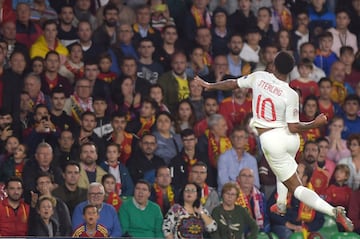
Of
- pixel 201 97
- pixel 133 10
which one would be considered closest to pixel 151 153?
pixel 201 97

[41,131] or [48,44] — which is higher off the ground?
[48,44]

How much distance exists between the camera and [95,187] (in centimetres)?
1709

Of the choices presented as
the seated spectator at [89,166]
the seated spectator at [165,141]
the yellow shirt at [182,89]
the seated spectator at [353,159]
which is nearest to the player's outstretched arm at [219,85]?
the seated spectator at [89,166]

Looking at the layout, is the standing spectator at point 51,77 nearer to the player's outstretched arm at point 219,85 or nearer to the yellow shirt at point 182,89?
the yellow shirt at point 182,89

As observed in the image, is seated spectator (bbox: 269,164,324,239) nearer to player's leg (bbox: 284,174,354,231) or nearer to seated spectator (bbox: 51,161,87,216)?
seated spectator (bbox: 51,161,87,216)

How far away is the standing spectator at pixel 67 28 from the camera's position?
19.4m

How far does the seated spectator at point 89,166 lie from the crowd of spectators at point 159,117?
17 millimetres

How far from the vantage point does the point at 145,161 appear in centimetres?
1808

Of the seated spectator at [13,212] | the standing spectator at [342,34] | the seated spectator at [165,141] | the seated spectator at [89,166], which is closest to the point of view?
the seated spectator at [13,212]

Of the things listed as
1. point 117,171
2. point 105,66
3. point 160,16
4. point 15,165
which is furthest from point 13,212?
point 160,16

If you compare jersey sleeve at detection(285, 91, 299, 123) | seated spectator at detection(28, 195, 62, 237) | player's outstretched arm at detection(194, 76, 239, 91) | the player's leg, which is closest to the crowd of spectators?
seated spectator at detection(28, 195, 62, 237)

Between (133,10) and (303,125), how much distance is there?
633 centimetres

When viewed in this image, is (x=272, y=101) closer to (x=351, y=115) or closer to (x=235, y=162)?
(x=235, y=162)

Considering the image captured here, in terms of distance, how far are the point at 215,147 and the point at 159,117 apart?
82 cm
